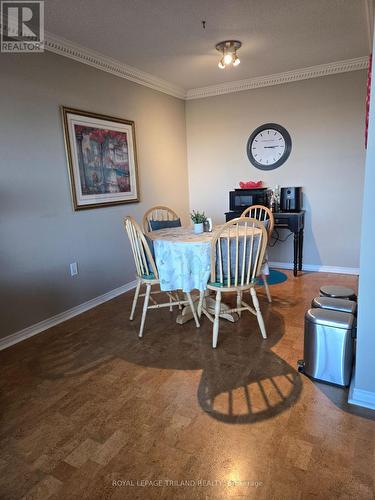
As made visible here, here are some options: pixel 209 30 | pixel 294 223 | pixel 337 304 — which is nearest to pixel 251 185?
pixel 294 223

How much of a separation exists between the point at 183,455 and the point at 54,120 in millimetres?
2716

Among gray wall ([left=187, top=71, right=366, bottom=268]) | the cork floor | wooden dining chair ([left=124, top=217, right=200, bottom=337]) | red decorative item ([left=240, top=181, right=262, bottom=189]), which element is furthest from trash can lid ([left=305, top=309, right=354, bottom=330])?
red decorative item ([left=240, top=181, right=262, bottom=189])

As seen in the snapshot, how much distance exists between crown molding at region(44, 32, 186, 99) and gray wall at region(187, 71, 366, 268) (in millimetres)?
719

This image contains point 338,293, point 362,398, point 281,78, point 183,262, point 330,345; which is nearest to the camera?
point 362,398

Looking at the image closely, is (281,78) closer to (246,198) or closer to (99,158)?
(246,198)

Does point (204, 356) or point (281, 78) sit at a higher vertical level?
point (281, 78)

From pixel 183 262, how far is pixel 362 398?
54.5 inches

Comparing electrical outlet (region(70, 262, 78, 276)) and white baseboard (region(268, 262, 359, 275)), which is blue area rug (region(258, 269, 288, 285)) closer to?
white baseboard (region(268, 262, 359, 275))

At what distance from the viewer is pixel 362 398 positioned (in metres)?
1.72

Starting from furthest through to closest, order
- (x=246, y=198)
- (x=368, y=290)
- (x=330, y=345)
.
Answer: (x=246, y=198), (x=330, y=345), (x=368, y=290)

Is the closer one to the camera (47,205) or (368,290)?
(368,290)

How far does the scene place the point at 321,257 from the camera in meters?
4.06

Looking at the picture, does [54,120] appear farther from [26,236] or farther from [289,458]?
[289,458]

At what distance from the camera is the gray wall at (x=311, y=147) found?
3.66m
